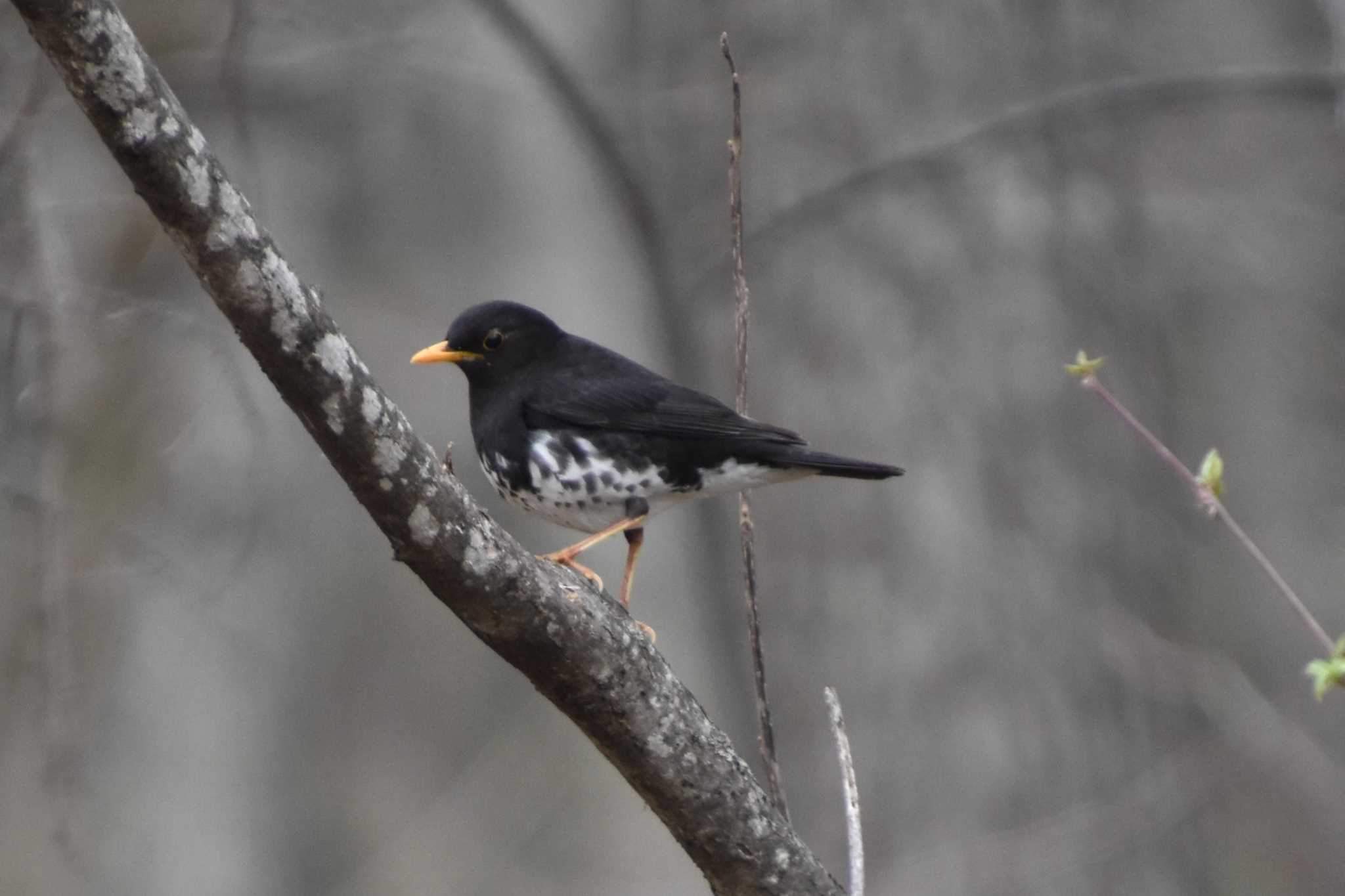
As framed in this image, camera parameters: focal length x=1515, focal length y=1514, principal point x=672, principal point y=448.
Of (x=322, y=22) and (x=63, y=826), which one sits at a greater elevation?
(x=322, y=22)

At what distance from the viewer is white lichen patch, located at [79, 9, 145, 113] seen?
6.15 ft

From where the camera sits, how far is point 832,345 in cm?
566

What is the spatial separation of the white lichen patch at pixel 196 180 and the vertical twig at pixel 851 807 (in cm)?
148

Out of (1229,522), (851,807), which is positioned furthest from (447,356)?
(1229,522)

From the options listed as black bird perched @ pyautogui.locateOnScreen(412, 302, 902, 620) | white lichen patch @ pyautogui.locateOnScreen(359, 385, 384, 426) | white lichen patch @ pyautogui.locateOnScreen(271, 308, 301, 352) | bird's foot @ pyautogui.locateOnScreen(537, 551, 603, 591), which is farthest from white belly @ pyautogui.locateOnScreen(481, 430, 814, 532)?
white lichen patch @ pyautogui.locateOnScreen(271, 308, 301, 352)

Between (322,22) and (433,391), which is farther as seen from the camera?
(433,391)

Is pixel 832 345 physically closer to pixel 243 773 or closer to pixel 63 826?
pixel 63 826

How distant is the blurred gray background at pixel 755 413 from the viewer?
5.38m

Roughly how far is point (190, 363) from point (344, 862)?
3520 millimetres

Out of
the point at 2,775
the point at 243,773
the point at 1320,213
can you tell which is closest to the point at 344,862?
the point at 243,773

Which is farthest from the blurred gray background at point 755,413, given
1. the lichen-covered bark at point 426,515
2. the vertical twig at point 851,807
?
the vertical twig at point 851,807

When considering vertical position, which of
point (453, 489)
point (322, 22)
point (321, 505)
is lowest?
point (453, 489)

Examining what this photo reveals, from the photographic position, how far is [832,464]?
3.96 meters

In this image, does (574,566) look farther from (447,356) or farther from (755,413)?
(755,413)
